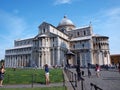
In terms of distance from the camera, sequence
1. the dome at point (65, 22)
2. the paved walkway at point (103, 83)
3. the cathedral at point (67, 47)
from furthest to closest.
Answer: the dome at point (65, 22)
the cathedral at point (67, 47)
the paved walkway at point (103, 83)

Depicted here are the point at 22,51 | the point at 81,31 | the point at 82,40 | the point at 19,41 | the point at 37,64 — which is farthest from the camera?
the point at 19,41

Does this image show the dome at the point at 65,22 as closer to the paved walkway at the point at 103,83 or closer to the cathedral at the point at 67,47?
the cathedral at the point at 67,47

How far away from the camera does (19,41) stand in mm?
112938

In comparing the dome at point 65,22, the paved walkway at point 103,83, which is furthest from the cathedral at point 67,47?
the paved walkway at point 103,83

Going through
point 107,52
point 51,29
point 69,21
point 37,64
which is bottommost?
point 37,64

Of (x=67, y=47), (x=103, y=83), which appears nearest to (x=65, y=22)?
(x=67, y=47)

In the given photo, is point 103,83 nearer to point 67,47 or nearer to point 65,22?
point 67,47

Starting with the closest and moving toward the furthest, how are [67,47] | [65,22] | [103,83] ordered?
[103,83] < [67,47] < [65,22]

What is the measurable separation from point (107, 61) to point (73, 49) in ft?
58.7

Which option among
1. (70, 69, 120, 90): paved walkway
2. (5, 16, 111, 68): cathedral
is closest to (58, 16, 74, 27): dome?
(5, 16, 111, 68): cathedral

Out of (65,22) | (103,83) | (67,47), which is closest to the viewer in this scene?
(103,83)

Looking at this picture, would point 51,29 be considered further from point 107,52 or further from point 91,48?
point 107,52

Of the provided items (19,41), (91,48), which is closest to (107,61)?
(91,48)

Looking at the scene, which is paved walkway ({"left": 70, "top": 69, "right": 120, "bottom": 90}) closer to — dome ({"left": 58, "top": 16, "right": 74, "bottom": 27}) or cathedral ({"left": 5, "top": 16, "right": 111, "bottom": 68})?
cathedral ({"left": 5, "top": 16, "right": 111, "bottom": 68})
